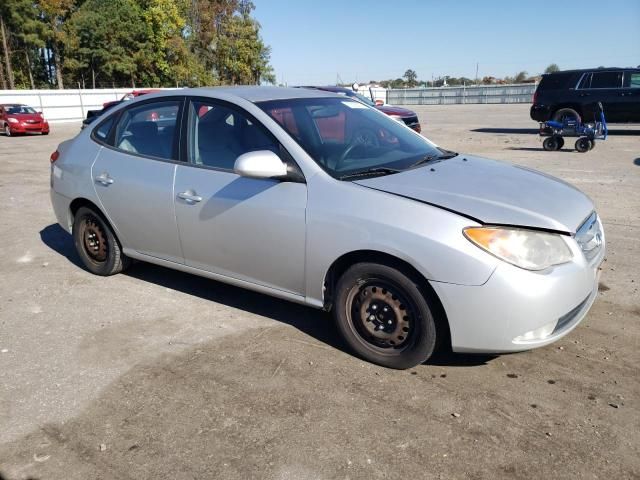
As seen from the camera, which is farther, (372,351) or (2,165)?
(2,165)

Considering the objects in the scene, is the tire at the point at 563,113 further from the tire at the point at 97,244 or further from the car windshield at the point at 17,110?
the car windshield at the point at 17,110

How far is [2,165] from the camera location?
1352 cm

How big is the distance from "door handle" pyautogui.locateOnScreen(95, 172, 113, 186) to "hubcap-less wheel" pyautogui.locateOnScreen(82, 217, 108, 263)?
47 centimetres

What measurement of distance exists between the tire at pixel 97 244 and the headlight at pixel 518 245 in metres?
3.30

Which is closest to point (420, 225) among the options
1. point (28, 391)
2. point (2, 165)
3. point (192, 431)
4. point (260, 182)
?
point (260, 182)

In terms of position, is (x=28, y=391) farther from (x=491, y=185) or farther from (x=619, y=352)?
(x=619, y=352)

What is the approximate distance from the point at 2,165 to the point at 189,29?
50194 millimetres

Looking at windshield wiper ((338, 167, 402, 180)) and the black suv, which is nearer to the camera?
windshield wiper ((338, 167, 402, 180))

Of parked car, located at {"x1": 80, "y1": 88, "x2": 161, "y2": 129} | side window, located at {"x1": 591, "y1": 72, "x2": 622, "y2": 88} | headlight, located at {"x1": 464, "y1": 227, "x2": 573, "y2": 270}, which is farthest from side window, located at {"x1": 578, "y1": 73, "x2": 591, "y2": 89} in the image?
headlight, located at {"x1": 464, "y1": 227, "x2": 573, "y2": 270}

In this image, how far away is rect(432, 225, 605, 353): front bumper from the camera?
2.95m

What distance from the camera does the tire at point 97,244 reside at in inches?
197

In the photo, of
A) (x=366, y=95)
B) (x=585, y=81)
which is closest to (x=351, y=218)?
(x=585, y=81)

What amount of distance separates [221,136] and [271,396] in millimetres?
1939

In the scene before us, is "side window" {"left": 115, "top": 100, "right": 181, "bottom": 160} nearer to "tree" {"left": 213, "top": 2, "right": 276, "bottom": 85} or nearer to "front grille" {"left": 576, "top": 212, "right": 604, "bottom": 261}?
"front grille" {"left": 576, "top": 212, "right": 604, "bottom": 261}
